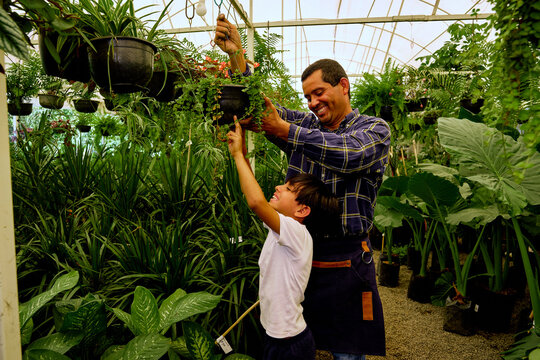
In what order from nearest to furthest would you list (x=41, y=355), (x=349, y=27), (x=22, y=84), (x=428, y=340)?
(x=41, y=355) < (x=428, y=340) < (x=22, y=84) < (x=349, y=27)

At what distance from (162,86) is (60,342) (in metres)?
0.97

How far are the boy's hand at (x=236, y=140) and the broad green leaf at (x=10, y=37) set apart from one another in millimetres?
667

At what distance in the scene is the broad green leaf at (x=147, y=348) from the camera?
3.51 ft

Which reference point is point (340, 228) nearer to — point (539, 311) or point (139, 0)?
point (539, 311)

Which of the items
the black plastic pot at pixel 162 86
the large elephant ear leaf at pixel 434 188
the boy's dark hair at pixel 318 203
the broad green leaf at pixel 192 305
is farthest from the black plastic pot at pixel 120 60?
the large elephant ear leaf at pixel 434 188

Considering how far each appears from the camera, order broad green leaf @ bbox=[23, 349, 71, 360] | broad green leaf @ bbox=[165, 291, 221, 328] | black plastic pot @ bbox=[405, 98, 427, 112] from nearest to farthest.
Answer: broad green leaf @ bbox=[23, 349, 71, 360] → broad green leaf @ bbox=[165, 291, 221, 328] → black plastic pot @ bbox=[405, 98, 427, 112]

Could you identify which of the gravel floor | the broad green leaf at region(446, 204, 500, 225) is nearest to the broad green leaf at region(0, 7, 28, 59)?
the gravel floor

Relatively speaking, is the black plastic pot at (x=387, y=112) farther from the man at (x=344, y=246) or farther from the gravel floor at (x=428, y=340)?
the man at (x=344, y=246)

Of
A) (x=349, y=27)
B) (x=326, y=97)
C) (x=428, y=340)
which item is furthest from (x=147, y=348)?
(x=349, y=27)

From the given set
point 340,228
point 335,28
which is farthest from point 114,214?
point 335,28

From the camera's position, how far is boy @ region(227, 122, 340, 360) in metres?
1.11

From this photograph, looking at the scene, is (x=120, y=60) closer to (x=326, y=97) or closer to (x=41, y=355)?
(x=326, y=97)

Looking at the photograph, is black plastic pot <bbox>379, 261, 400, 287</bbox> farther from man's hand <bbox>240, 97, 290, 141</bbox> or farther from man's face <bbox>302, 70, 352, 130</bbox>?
Answer: man's hand <bbox>240, 97, 290, 141</bbox>

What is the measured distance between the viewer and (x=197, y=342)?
1.24 meters
